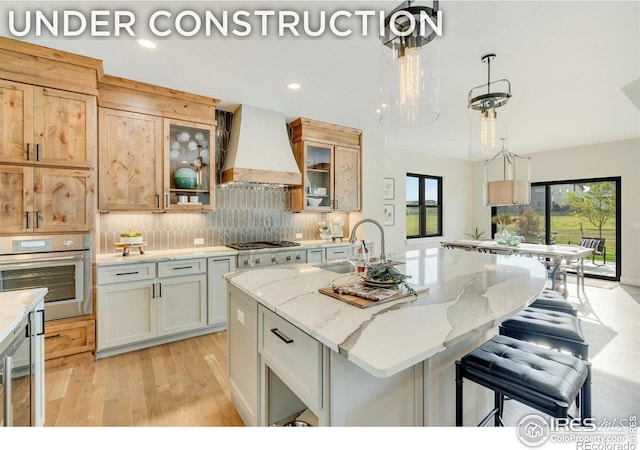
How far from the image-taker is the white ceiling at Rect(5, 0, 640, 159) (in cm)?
204

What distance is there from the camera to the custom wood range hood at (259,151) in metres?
3.62

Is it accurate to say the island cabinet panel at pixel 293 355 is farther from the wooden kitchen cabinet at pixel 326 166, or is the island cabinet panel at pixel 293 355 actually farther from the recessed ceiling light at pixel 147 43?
the wooden kitchen cabinet at pixel 326 166

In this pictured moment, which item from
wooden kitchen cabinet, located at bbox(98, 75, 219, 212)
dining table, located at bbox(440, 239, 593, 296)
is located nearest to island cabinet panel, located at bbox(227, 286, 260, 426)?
wooden kitchen cabinet, located at bbox(98, 75, 219, 212)

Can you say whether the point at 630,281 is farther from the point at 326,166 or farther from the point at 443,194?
the point at 326,166

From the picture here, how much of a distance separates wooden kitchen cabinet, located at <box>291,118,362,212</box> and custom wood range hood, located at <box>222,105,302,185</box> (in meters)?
0.30

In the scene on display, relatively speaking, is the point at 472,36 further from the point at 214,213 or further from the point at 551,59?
the point at 214,213

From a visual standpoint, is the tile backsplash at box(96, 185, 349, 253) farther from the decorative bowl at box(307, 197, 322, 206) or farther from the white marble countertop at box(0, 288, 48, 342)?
the white marble countertop at box(0, 288, 48, 342)

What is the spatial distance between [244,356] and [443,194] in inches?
254

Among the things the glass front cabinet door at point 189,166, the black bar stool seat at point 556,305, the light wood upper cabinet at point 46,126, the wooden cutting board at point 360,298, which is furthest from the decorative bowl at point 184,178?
the black bar stool seat at point 556,305

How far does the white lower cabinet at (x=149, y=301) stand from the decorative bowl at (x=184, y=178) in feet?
2.84

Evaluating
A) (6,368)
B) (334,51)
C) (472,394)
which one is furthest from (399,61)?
(6,368)

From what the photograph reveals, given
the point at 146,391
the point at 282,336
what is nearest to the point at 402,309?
the point at 282,336

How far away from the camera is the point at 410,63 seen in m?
1.68

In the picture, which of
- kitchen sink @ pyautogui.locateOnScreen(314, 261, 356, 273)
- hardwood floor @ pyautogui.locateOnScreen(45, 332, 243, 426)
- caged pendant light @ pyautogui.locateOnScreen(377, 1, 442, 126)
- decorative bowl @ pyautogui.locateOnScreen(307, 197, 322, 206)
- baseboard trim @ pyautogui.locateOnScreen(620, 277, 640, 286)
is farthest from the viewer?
baseboard trim @ pyautogui.locateOnScreen(620, 277, 640, 286)
